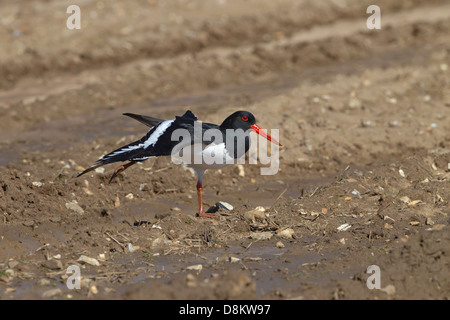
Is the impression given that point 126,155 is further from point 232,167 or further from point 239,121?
point 232,167

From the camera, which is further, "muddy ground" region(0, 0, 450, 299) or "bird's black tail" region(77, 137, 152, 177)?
"bird's black tail" region(77, 137, 152, 177)

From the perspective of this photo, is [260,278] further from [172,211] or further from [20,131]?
[20,131]

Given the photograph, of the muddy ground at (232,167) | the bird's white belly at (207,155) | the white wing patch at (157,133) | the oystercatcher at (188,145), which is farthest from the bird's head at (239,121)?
the muddy ground at (232,167)

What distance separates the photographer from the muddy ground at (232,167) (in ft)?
20.4

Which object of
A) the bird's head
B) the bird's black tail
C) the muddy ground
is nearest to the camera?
the muddy ground

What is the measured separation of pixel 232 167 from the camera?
9.50 meters

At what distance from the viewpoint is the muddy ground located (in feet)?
20.4

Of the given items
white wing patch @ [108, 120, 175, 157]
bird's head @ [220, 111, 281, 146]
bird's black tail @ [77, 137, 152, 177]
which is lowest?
bird's black tail @ [77, 137, 152, 177]

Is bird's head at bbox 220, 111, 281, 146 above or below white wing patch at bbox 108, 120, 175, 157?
above

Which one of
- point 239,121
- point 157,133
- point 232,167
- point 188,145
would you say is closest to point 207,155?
point 188,145

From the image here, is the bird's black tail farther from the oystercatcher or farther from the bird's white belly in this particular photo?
the bird's white belly

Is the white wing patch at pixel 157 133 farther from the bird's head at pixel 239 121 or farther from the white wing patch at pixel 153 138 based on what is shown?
the bird's head at pixel 239 121

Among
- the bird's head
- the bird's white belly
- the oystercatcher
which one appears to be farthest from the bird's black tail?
the bird's head
